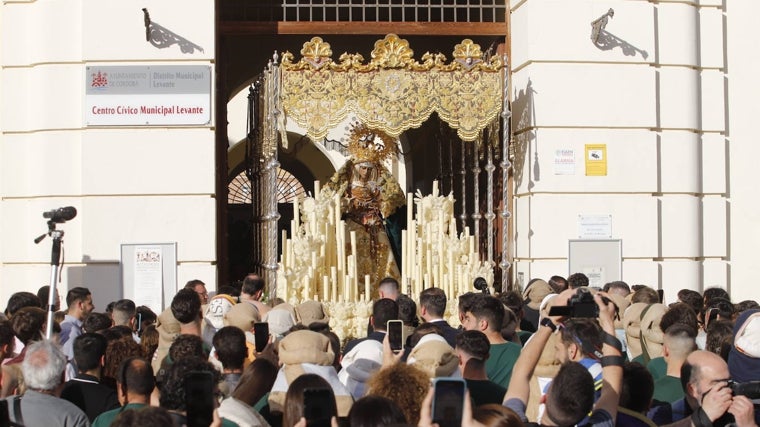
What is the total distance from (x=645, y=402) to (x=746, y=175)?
1019 cm

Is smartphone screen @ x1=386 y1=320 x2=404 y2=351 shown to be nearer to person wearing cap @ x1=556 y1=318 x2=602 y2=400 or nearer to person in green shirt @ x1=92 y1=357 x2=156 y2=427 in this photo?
person wearing cap @ x1=556 y1=318 x2=602 y2=400

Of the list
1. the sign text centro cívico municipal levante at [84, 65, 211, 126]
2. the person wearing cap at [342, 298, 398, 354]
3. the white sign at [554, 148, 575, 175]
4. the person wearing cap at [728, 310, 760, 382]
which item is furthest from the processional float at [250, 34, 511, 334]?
A: the person wearing cap at [728, 310, 760, 382]

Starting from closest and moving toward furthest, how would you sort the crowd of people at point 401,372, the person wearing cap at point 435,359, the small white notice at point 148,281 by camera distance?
the crowd of people at point 401,372 < the person wearing cap at point 435,359 < the small white notice at point 148,281

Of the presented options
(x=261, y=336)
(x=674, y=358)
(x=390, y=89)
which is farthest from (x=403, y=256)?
(x=674, y=358)

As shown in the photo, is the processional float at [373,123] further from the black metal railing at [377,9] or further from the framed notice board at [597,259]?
the black metal railing at [377,9]

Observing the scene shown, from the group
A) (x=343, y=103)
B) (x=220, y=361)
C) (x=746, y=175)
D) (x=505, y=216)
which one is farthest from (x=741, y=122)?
(x=220, y=361)

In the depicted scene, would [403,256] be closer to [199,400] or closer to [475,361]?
[475,361]

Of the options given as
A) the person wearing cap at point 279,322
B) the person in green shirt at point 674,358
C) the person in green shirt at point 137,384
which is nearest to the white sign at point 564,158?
the person wearing cap at point 279,322

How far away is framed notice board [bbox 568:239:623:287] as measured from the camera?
1436cm

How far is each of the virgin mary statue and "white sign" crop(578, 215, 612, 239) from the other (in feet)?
8.19

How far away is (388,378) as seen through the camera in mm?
5266

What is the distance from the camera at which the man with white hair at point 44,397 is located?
230 inches

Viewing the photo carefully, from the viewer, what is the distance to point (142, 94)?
13.8m

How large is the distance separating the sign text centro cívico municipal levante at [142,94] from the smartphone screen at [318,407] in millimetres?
9788
